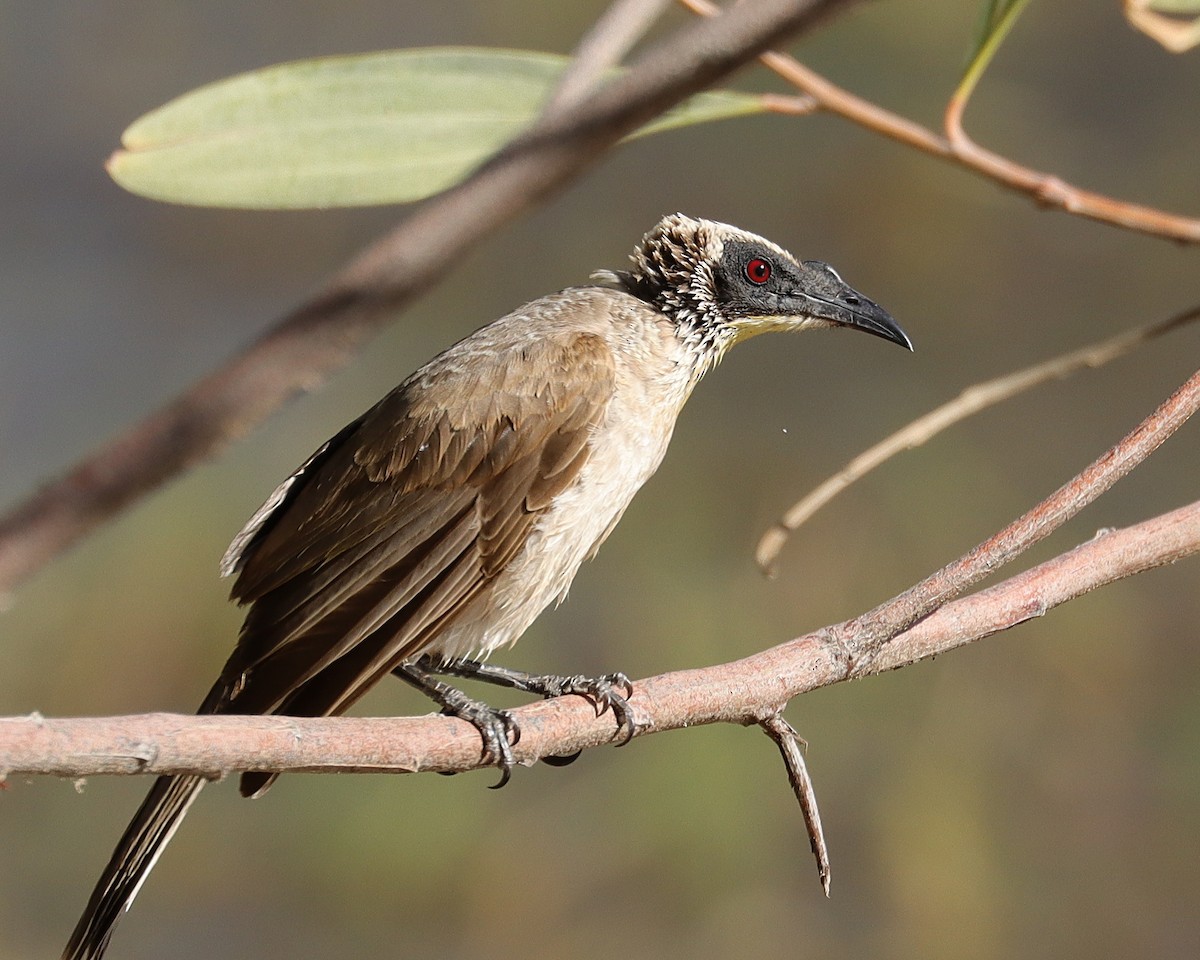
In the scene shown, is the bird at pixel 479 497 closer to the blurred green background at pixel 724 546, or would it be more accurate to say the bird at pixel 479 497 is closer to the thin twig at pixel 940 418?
the thin twig at pixel 940 418

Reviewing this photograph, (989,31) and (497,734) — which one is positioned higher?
(989,31)

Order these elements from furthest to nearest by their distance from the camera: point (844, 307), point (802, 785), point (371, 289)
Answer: point (844, 307), point (802, 785), point (371, 289)

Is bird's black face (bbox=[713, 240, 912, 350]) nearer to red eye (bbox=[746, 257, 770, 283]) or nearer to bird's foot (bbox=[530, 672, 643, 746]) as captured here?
red eye (bbox=[746, 257, 770, 283])

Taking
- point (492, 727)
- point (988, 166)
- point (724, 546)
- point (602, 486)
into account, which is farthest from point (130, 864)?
point (724, 546)

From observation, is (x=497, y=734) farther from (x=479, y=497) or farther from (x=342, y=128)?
(x=342, y=128)

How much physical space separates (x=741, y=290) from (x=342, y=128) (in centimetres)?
80

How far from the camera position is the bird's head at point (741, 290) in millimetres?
2178

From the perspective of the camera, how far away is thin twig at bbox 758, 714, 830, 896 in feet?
4.72

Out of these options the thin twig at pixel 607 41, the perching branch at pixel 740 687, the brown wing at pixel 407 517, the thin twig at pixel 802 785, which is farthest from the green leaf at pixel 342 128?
the thin twig at pixel 607 41

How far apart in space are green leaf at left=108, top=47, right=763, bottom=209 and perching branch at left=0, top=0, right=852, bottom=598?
1061 millimetres

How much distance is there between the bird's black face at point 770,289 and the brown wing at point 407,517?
0.86 ft

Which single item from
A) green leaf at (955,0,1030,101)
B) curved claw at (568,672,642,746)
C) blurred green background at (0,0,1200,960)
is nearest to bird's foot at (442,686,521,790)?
curved claw at (568,672,642,746)

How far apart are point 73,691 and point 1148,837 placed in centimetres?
360

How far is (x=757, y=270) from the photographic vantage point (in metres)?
2.20
